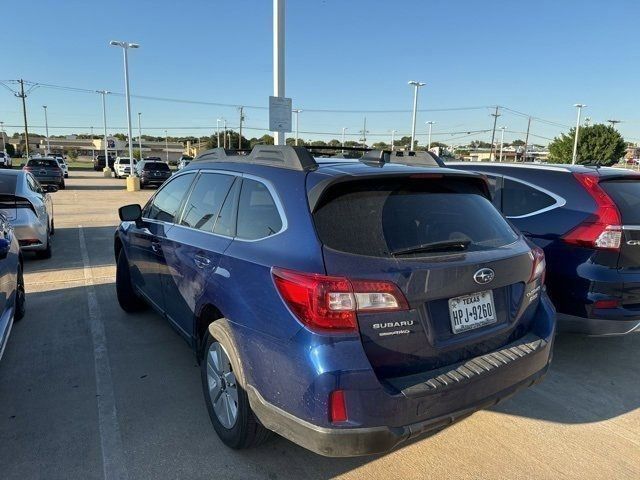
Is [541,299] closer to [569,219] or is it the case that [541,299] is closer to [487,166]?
[569,219]

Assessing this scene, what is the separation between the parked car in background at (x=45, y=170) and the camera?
23.2 meters

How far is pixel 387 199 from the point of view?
248 centimetres

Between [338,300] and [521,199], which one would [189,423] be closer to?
[338,300]

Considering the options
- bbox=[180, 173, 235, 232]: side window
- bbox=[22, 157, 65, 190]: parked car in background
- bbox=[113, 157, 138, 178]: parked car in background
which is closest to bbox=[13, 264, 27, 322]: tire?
bbox=[180, 173, 235, 232]: side window

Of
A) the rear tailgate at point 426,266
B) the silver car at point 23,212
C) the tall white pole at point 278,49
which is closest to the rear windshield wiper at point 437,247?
the rear tailgate at point 426,266

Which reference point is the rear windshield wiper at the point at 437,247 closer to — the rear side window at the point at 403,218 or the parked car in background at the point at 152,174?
the rear side window at the point at 403,218

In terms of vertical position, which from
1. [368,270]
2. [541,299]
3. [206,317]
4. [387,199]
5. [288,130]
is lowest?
[206,317]

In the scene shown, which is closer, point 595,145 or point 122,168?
point 122,168

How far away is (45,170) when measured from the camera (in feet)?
77.3

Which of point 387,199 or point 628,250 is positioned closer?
point 387,199

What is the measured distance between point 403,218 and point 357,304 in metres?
0.60

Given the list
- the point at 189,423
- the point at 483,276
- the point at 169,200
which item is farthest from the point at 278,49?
the point at 483,276

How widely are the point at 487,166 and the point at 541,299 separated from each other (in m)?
2.47

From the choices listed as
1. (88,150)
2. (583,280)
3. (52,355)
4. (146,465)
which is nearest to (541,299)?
(583,280)
